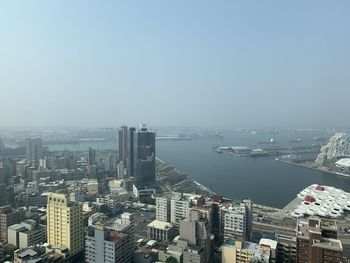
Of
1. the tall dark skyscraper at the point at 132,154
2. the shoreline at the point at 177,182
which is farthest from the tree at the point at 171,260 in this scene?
the tall dark skyscraper at the point at 132,154

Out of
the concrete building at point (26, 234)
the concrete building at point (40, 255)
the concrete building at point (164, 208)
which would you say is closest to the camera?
the concrete building at point (40, 255)

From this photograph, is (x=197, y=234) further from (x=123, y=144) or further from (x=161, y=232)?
(x=123, y=144)

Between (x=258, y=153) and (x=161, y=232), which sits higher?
(x=258, y=153)

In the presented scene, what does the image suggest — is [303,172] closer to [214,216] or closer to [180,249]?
[214,216]

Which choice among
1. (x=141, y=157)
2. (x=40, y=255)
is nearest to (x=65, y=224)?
(x=40, y=255)

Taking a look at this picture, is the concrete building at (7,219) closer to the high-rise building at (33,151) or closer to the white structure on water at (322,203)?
the white structure on water at (322,203)

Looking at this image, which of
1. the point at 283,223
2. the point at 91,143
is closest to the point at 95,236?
the point at 283,223
